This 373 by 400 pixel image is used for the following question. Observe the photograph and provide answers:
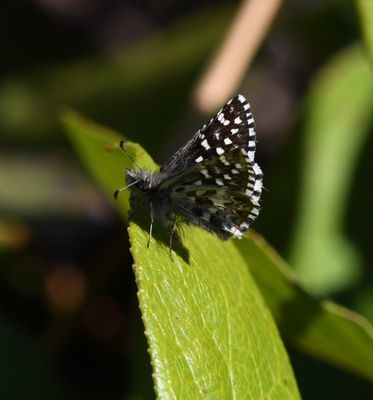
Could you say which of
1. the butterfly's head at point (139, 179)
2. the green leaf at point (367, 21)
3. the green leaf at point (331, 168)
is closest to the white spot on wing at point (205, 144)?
the butterfly's head at point (139, 179)

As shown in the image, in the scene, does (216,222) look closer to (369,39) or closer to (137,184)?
(137,184)

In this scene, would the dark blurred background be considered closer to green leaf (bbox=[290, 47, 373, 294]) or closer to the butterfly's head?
green leaf (bbox=[290, 47, 373, 294])

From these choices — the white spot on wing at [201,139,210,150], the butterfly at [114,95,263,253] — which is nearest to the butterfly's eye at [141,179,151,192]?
the butterfly at [114,95,263,253]

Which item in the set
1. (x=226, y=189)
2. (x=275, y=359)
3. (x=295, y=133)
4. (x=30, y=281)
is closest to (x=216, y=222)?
(x=226, y=189)

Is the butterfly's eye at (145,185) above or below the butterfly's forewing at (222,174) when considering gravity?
below

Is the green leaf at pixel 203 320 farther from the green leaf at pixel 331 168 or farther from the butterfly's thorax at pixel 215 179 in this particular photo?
the green leaf at pixel 331 168

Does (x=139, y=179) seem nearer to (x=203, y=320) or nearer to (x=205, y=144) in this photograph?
(x=205, y=144)
